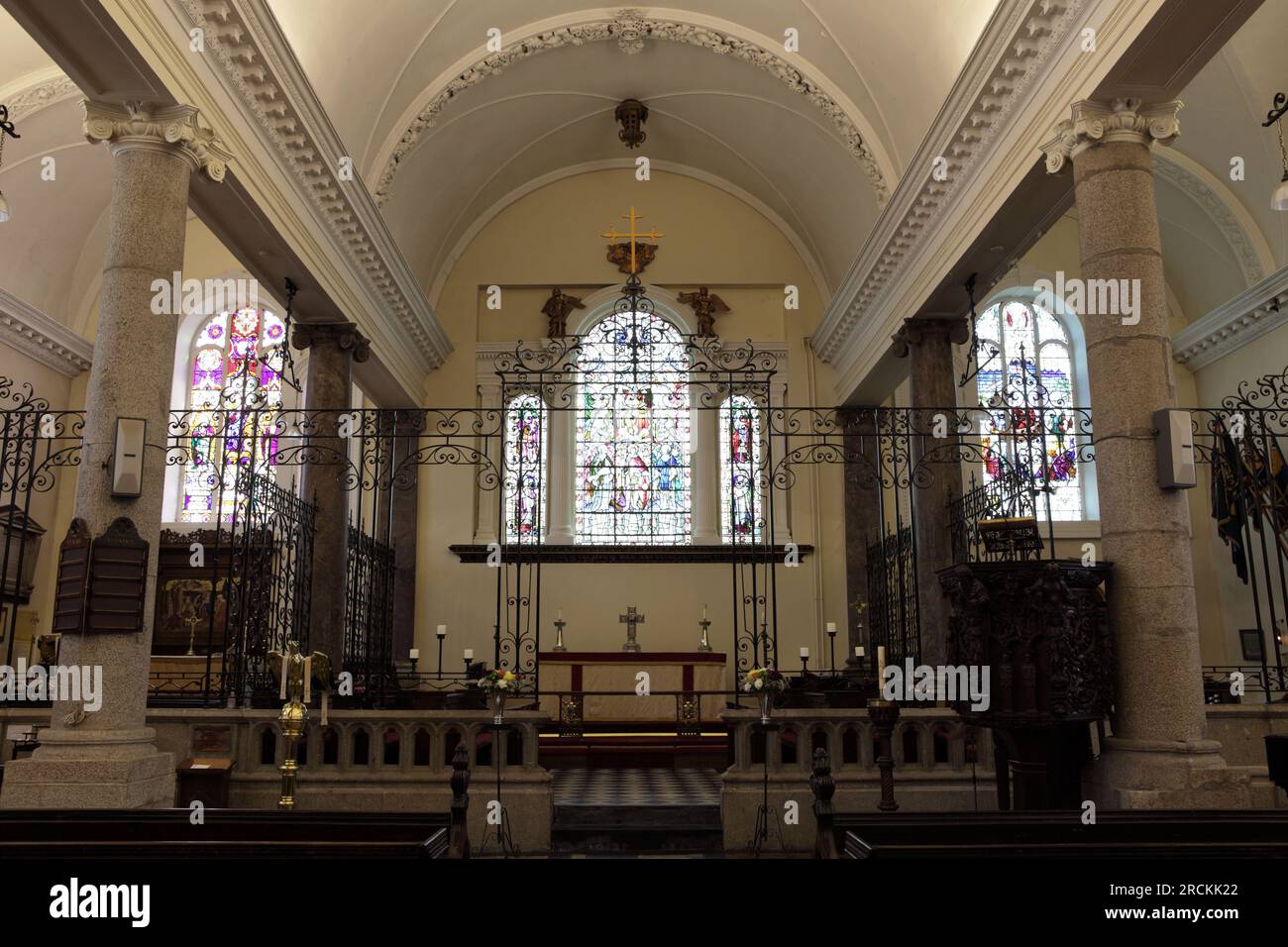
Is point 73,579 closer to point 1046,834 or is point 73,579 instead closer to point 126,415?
point 126,415

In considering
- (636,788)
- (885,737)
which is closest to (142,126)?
→ (885,737)

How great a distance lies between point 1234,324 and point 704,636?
341 inches

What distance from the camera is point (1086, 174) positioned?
752 cm

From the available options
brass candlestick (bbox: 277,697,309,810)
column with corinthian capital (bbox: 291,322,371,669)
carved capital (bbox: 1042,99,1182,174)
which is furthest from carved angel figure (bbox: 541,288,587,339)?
brass candlestick (bbox: 277,697,309,810)

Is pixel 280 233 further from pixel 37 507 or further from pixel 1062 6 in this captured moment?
pixel 37 507

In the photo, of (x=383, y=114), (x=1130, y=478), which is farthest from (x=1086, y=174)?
(x=383, y=114)

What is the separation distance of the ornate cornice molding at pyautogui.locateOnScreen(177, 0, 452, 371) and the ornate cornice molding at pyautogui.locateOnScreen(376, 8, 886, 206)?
902 millimetres

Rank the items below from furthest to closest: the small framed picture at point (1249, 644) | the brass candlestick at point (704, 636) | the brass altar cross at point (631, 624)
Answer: the brass altar cross at point (631, 624) < the brass candlestick at point (704, 636) < the small framed picture at point (1249, 644)

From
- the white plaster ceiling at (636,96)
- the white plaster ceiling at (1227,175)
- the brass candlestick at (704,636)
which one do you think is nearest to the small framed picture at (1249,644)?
the white plaster ceiling at (1227,175)

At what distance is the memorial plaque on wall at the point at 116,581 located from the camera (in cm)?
684

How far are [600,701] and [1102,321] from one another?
904cm

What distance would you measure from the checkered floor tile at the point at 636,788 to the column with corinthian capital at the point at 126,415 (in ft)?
11.5

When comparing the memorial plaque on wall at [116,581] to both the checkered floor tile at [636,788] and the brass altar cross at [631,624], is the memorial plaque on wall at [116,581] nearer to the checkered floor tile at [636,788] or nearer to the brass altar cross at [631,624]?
the checkered floor tile at [636,788]

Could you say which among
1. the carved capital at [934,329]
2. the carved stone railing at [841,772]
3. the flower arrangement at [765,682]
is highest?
the carved capital at [934,329]
